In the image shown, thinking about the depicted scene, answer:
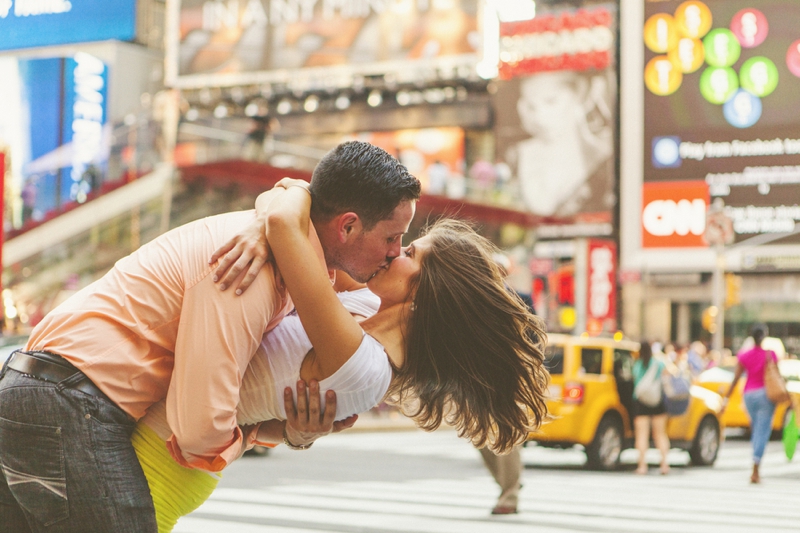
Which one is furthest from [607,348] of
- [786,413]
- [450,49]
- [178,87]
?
[178,87]

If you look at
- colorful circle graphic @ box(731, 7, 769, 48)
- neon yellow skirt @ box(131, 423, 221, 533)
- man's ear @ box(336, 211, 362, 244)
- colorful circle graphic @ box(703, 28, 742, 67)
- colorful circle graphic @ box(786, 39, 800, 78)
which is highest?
colorful circle graphic @ box(731, 7, 769, 48)

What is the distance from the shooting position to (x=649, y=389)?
13.2m

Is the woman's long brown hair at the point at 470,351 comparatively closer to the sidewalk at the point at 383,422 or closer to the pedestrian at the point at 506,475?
the pedestrian at the point at 506,475

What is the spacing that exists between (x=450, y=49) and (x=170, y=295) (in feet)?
146

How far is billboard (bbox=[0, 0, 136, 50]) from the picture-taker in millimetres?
31719

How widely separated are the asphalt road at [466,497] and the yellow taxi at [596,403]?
0.37 meters

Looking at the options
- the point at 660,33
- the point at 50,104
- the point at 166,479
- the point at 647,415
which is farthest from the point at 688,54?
the point at 166,479

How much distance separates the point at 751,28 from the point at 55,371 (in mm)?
46916

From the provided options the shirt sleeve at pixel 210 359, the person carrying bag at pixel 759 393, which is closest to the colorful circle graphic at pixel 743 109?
the person carrying bag at pixel 759 393

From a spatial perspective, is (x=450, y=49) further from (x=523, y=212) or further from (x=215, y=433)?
(x=215, y=433)

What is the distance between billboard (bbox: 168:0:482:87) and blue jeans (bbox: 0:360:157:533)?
44074mm

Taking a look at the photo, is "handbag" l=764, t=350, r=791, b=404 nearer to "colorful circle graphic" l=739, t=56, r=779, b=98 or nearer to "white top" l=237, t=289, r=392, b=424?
"white top" l=237, t=289, r=392, b=424

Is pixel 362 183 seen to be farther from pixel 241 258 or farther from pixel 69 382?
pixel 69 382

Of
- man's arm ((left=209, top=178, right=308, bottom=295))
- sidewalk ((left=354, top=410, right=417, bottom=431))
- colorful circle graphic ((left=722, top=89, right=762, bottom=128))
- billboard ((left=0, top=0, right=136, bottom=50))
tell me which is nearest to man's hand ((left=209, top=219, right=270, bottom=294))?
man's arm ((left=209, top=178, right=308, bottom=295))
